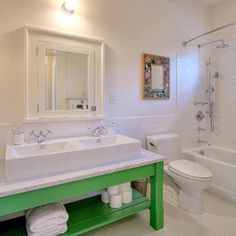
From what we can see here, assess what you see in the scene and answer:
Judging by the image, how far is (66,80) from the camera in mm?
1967

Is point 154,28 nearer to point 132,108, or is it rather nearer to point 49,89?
point 132,108

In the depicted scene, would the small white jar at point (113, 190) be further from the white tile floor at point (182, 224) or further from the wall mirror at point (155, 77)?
the wall mirror at point (155, 77)

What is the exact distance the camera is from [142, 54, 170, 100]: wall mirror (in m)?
2.46

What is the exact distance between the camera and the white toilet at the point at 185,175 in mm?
1986

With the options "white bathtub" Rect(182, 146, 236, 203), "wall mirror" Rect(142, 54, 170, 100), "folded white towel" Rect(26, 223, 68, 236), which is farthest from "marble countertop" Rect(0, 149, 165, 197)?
"white bathtub" Rect(182, 146, 236, 203)

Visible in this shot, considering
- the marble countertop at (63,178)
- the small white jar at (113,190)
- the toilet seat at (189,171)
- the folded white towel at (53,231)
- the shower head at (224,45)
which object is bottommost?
the folded white towel at (53,231)

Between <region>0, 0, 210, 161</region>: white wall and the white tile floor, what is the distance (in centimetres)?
92

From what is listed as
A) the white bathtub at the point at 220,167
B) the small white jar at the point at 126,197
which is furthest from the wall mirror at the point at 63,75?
the white bathtub at the point at 220,167

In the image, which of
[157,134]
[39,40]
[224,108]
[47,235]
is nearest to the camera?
[47,235]

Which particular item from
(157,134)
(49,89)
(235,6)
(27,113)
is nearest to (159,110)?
(157,134)

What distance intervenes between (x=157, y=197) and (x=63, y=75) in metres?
1.44

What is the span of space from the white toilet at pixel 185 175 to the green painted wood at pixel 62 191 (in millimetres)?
574

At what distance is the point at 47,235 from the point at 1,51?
1.50m

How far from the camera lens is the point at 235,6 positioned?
109 inches
